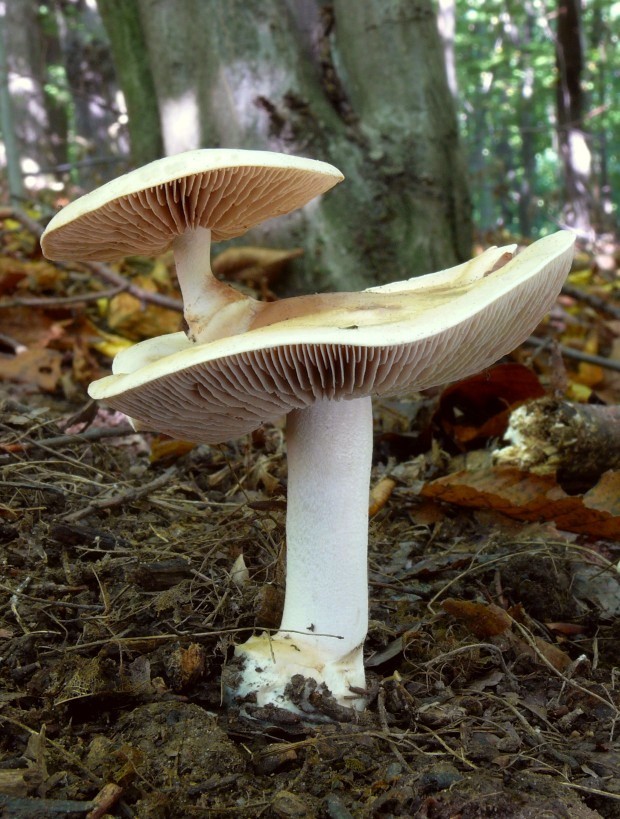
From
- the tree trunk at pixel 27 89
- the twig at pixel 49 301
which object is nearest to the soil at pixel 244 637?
the twig at pixel 49 301

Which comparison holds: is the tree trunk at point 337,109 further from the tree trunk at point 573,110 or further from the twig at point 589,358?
the tree trunk at point 573,110

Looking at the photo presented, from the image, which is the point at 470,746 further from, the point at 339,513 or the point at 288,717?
the point at 339,513

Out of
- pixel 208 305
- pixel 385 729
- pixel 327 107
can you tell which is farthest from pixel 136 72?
pixel 385 729

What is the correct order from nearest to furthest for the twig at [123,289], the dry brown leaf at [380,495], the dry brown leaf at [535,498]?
the dry brown leaf at [535,498] < the dry brown leaf at [380,495] < the twig at [123,289]

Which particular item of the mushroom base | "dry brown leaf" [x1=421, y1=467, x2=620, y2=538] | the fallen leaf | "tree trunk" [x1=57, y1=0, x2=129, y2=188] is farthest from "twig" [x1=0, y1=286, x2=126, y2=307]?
"tree trunk" [x1=57, y1=0, x2=129, y2=188]

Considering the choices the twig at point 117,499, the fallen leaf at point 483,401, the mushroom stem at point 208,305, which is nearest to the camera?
the mushroom stem at point 208,305

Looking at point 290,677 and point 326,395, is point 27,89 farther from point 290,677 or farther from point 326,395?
point 290,677

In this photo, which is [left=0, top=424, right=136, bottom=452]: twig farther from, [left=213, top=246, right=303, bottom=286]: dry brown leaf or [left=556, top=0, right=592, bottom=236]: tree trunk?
[left=556, top=0, right=592, bottom=236]: tree trunk

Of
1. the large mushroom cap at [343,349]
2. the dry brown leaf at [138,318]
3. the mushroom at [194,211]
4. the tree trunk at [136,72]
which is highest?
the tree trunk at [136,72]
